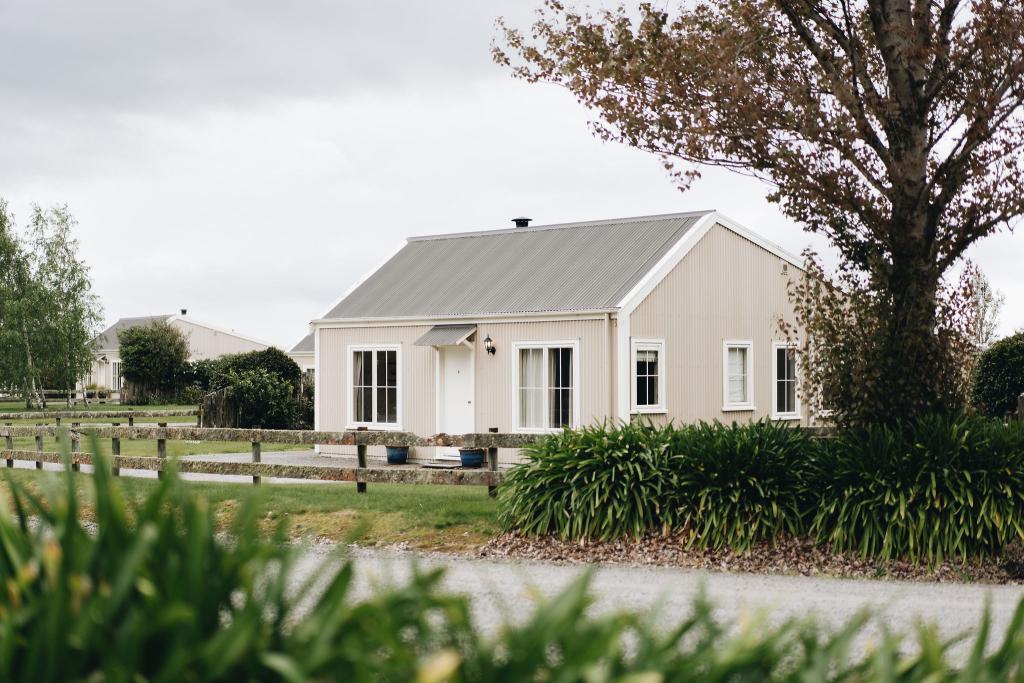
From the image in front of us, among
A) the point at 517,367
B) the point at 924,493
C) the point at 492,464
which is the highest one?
the point at 517,367

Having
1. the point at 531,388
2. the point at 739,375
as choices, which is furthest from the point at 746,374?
the point at 531,388

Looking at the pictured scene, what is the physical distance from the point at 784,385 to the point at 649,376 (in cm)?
412

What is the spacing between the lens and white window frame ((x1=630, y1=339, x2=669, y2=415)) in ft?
62.9

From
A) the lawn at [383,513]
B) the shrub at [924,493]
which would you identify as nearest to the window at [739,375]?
the lawn at [383,513]

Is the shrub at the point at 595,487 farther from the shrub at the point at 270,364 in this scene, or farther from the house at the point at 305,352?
the house at the point at 305,352

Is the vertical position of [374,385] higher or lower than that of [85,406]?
higher

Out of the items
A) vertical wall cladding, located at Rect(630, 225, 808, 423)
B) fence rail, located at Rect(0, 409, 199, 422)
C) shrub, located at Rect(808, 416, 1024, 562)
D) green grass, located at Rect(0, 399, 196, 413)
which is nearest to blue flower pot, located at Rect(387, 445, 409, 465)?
vertical wall cladding, located at Rect(630, 225, 808, 423)

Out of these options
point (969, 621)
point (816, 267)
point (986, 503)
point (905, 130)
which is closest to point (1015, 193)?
point (905, 130)

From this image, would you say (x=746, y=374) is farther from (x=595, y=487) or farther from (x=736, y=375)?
(x=595, y=487)

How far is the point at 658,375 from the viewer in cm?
1977

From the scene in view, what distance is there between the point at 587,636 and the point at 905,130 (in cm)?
1023

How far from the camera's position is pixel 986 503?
10102 millimetres

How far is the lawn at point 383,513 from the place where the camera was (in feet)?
37.8

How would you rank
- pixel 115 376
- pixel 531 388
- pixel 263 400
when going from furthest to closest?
1. pixel 115 376
2. pixel 263 400
3. pixel 531 388
